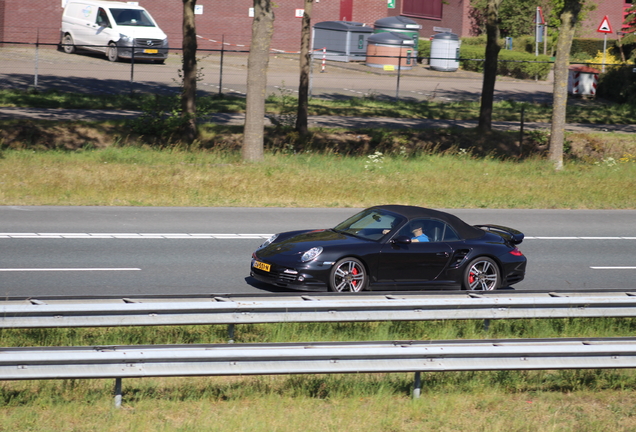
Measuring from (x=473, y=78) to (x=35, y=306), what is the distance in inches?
1600

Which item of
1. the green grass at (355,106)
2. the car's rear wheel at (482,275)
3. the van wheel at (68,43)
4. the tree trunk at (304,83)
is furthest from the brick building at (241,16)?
Result: the car's rear wheel at (482,275)

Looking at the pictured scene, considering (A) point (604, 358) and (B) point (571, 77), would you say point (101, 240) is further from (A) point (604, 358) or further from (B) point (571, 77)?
(B) point (571, 77)

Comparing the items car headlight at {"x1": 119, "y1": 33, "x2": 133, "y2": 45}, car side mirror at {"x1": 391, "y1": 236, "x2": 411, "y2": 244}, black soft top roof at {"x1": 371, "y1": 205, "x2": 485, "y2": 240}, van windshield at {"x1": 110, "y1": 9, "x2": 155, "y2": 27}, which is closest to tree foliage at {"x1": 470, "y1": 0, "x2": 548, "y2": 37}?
van windshield at {"x1": 110, "y1": 9, "x2": 155, "y2": 27}

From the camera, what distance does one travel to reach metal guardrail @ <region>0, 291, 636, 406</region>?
20.2 feet

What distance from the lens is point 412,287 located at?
10.6 meters

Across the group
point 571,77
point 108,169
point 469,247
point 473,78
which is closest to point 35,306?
point 469,247

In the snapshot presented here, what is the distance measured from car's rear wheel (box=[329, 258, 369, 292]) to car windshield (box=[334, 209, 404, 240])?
0.54 m

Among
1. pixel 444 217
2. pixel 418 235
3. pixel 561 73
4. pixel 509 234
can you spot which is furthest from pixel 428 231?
pixel 561 73

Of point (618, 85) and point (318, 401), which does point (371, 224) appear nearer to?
point (318, 401)

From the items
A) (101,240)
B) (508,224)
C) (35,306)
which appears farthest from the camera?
(508,224)

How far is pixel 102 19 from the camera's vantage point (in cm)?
3578

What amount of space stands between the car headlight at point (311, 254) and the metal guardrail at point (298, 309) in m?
1.87

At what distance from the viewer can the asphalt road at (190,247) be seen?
10797mm

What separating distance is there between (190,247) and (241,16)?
37184 mm
